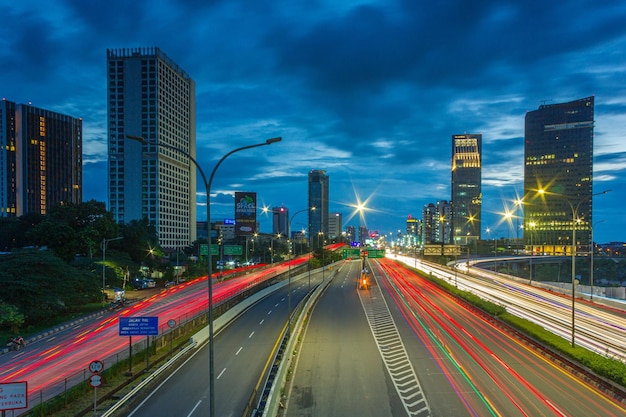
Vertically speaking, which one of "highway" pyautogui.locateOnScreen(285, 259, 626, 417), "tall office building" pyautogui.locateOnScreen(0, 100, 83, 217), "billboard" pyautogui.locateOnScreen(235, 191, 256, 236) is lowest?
"highway" pyautogui.locateOnScreen(285, 259, 626, 417)

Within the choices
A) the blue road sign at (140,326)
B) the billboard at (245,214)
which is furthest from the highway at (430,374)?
the billboard at (245,214)

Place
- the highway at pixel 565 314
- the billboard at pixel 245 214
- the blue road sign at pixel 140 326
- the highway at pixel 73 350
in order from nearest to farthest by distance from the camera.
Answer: the blue road sign at pixel 140 326 < the highway at pixel 73 350 < the highway at pixel 565 314 < the billboard at pixel 245 214

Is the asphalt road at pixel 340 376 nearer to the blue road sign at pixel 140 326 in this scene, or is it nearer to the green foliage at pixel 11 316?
the blue road sign at pixel 140 326

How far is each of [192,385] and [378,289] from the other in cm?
4905

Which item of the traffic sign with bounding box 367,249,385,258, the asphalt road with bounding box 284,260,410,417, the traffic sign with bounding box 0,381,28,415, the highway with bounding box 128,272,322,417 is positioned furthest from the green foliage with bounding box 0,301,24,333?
the traffic sign with bounding box 367,249,385,258

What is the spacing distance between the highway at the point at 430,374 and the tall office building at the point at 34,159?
6176 inches

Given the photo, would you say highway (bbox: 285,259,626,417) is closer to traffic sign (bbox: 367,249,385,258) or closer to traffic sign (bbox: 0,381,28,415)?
traffic sign (bbox: 0,381,28,415)

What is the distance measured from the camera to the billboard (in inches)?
4370

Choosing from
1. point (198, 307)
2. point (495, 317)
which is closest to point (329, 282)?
point (198, 307)

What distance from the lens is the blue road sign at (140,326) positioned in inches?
985

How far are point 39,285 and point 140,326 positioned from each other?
83.4 feet

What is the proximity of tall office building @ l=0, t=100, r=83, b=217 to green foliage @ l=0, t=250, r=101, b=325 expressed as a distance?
128269 millimetres

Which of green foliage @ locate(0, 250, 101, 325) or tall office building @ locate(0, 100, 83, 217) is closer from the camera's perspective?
green foliage @ locate(0, 250, 101, 325)

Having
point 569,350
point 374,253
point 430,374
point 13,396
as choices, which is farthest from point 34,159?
point 569,350
